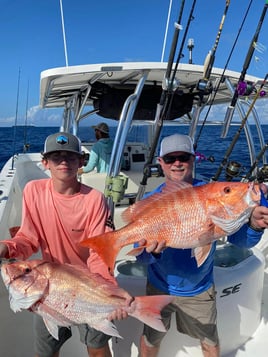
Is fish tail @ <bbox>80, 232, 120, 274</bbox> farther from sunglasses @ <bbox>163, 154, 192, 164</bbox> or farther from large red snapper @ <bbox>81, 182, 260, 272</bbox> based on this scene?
sunglasses @ <bbox>163, 154, 192, 164</bbox>

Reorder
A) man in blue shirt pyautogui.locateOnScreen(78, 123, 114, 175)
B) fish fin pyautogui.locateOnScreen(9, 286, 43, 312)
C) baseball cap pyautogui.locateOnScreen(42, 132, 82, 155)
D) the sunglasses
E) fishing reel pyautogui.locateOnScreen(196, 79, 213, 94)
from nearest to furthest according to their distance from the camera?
fish fin pyautogui.locateOnScreen(9, 286, 43, 312)
baseball cap pyautogui.locateOnScreen(42, 132, 82, 155)
the sunglasses
fishing reel pyautogui.locateOnScreen(196, 79, 213, 94)
man in blue shirt pyautogui.locateOnScreen(78, 123, 114, 175)

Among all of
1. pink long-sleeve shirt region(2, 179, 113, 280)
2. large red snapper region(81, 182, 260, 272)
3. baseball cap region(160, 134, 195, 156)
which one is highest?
baseball cap region(160, 134, 195, 156)

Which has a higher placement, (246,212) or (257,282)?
(246,212)

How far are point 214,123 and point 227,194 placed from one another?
3582 millimetres

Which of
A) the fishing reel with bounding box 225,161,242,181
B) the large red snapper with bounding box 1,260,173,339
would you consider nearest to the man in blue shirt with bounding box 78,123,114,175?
the fishing reel with bounding box 225,161,242,181

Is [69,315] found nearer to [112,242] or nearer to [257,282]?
[112,242]

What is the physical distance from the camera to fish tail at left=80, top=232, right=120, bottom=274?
191cm

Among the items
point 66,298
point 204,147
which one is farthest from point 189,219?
point 204,147

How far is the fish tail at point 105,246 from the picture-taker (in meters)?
1.91

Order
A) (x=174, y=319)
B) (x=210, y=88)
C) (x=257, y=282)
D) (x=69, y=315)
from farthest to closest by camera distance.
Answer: (x=210, y=88)
(x=257, y=282)
(x=174, y=319)
(x=69, y=315)

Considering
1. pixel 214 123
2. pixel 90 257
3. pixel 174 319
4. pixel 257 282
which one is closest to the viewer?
pixel 90 257

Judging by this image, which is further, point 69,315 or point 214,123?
point 214,123

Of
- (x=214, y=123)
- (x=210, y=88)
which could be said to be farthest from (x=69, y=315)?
(x=214, y=123)

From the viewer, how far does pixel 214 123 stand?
5.19 meters
